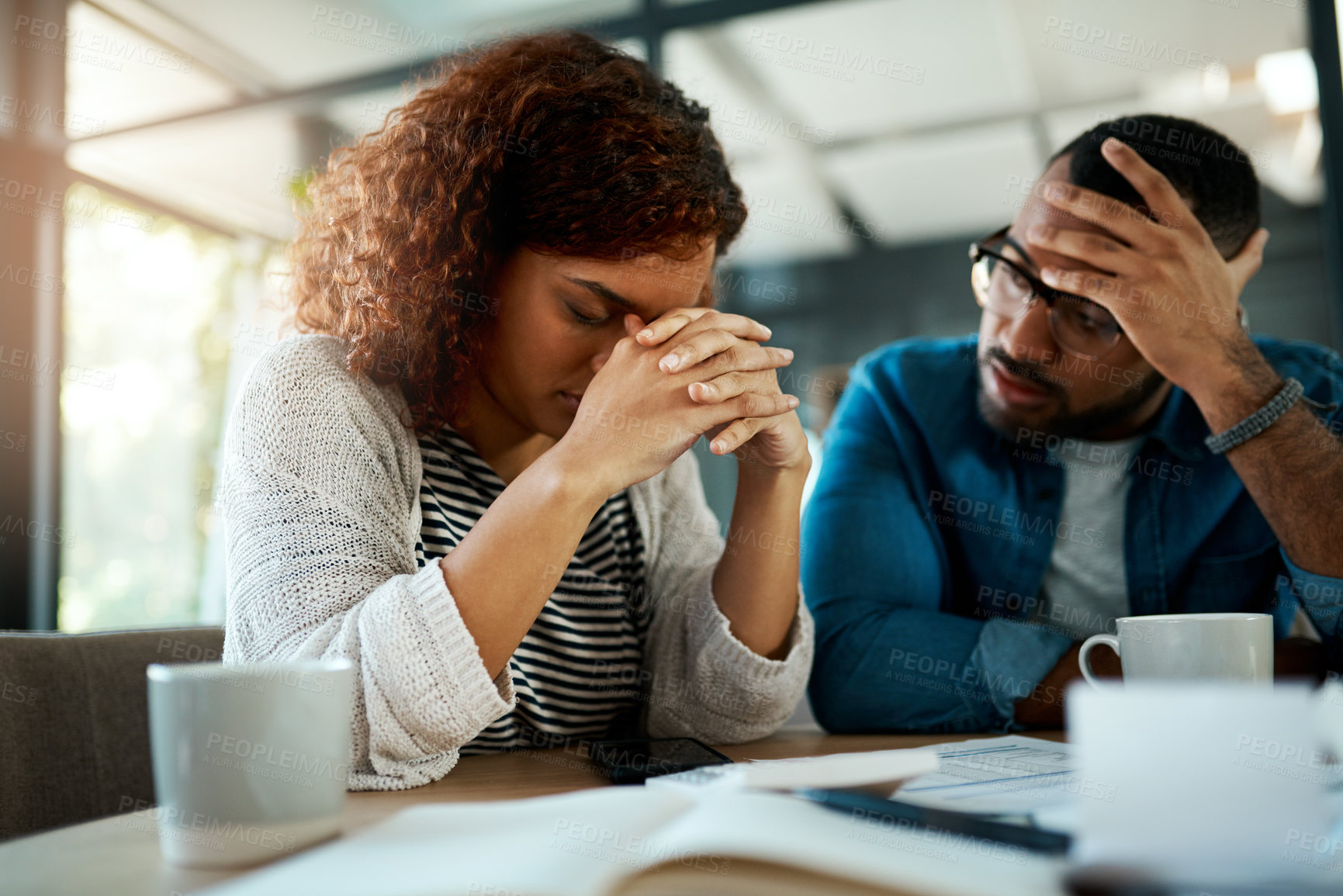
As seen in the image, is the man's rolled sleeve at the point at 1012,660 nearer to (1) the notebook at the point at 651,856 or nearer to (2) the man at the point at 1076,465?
(2) the man at the point at 1076,465

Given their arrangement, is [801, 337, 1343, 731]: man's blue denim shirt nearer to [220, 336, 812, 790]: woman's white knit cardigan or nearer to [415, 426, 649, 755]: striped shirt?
[220, 336, 812, 790]: woman's white knit cardigan

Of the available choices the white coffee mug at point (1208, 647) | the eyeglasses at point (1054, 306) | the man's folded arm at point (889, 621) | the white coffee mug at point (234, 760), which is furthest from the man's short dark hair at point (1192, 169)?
the white coffee mug at point (234, 760)

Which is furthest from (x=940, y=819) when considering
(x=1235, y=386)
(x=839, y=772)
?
(x=1235, y=386)

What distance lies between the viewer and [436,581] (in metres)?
0.74

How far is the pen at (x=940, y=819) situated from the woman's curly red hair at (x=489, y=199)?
61 centimetres

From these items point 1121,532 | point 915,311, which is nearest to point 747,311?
point 915,311

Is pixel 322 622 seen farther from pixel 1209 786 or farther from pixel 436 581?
pixel 1209 786

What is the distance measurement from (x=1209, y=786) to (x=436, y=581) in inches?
21.3

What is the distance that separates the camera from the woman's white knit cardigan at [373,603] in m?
0.72

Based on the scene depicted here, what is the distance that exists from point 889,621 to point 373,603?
Answer: 64 centimetres

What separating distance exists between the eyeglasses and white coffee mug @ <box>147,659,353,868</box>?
3.43 feet

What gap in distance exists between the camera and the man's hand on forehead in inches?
44.2

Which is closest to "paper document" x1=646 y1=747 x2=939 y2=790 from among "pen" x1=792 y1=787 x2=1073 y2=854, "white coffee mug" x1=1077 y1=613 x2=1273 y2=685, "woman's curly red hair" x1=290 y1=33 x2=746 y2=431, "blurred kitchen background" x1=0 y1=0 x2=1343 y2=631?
"pen" x1=792 y1=787 x2=1073 y2=854

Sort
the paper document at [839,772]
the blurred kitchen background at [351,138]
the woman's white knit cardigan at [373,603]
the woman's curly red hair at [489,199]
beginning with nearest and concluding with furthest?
the paper document at [839,772] → the woman's white knit cardigan at [373,603] → the woman's curly red hair at [489,199] → the blurred kitchen background at [351,138]
